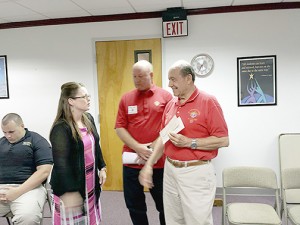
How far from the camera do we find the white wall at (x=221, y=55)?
341 centimetres

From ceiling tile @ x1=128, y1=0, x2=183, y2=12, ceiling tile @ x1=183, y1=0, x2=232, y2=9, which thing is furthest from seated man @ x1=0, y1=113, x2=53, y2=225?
ceiling tile @ x1=183, y1=0, x2=232, y2=9

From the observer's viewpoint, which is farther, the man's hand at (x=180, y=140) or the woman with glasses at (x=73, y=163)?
the man's hand at (x=180, y=140)

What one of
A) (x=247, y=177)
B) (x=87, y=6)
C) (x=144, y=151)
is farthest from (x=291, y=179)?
(x=87, y=6)

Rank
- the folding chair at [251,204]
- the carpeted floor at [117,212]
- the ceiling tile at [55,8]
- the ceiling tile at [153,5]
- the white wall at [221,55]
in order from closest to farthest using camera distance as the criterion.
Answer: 1. the folding chair at [251,204]
2. the carpeted floor at [117,212]
3. the ceiling tile at [55,8]
4. the ceiling tile at [153,5]
5. the white wall at [221,55]

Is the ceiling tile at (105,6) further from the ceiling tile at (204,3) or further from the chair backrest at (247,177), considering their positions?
the chair backrest at (247,177)

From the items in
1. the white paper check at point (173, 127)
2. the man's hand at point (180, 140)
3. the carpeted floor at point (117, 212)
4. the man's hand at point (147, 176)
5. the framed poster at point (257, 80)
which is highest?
the framed poster at point (257, 80)

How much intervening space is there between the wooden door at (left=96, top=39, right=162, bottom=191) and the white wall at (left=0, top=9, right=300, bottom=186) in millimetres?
102

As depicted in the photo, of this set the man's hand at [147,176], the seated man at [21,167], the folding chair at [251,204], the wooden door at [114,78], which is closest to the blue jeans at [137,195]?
the man's hand at [147,176]

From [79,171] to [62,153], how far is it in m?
0.15

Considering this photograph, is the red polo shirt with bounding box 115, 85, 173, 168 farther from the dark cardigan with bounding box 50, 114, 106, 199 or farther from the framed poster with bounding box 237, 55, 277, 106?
the framed poster with bounding box 237, 55, 277, 106

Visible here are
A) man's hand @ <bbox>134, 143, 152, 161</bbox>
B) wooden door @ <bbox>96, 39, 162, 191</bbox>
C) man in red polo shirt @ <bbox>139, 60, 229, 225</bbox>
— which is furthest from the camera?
wooden door @ <bbox>96, 39, 162, 191</bbox>

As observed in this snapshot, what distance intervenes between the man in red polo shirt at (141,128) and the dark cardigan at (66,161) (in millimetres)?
658

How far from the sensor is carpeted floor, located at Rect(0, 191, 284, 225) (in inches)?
113

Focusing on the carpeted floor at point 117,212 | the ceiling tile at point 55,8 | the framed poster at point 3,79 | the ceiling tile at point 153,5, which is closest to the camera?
the carpeted floor at point 117,212
